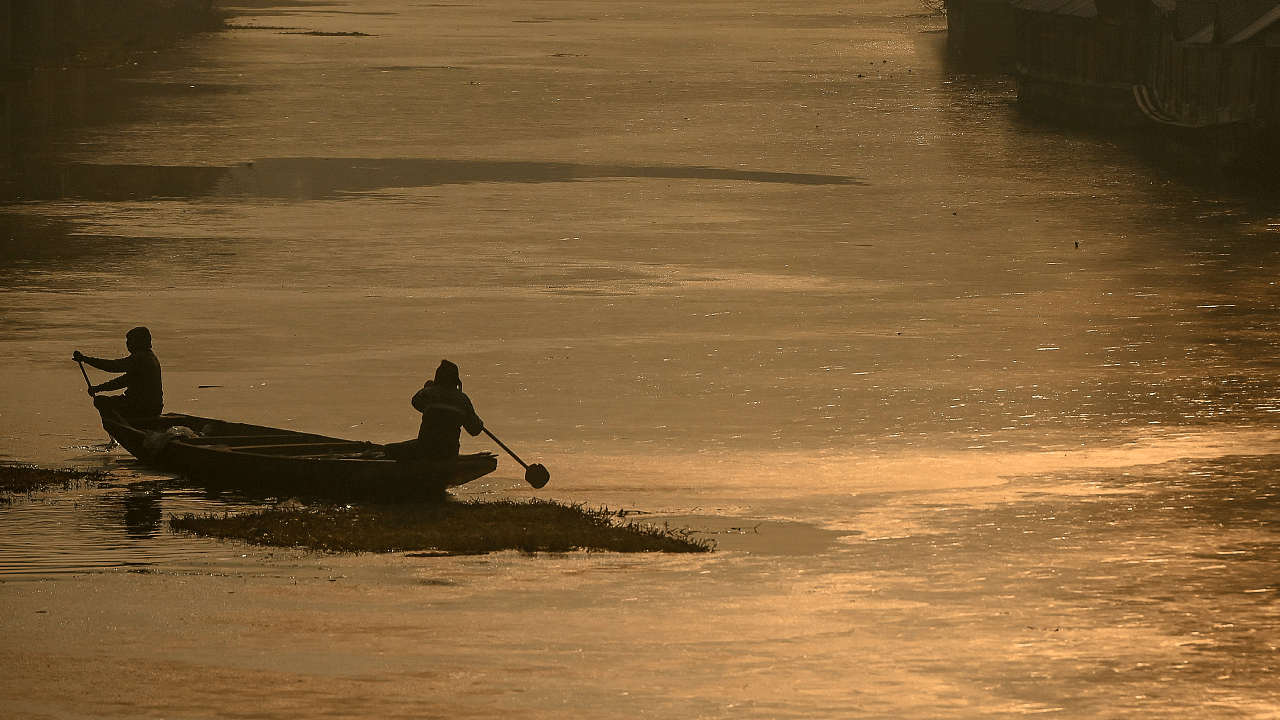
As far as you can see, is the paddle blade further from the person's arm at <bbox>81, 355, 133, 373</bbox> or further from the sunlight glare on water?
the person's arm at <bbox>81, 355, 133, 373</bbox>

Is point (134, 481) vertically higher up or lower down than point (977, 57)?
lower down

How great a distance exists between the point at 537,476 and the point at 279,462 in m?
2.85

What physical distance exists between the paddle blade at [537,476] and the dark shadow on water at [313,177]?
3048 cm

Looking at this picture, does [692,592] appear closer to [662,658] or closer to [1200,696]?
[662,658]

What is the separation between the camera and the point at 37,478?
75.4 feet

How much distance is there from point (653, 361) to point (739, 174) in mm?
26949

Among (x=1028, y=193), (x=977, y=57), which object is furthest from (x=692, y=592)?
(x=977, y=57)

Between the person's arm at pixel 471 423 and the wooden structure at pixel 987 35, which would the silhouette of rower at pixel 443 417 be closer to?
the person's arm at pixel 471 423

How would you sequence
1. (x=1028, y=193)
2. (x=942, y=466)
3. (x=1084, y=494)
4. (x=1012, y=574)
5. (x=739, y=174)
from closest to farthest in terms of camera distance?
(x=1012, y=574) → (x=1084, y=494) → (x=942, y=466) → (x=1028, y=193) → (x=739, y=174)

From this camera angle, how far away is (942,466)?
2408 centimetres

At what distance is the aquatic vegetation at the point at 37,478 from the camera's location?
22531 mm

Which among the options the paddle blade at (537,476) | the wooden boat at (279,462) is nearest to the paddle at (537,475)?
the paddle blade at (537,476)

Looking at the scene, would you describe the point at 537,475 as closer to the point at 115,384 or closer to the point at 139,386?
the point at 139,386

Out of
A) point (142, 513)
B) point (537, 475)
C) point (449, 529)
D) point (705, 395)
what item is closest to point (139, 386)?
point (142, 513)
